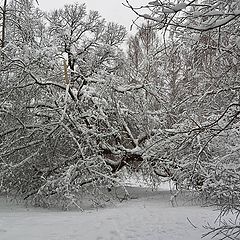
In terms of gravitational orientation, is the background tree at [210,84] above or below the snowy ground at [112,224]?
above

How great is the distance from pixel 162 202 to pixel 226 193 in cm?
358

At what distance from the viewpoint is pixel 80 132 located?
9000 millimetres

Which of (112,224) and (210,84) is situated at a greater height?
(210,84)

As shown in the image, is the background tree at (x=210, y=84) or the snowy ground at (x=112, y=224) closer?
the background tree at (x=210, y=84)

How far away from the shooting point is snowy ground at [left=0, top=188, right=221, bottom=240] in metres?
5.45

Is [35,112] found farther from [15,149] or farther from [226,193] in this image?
[226,193]

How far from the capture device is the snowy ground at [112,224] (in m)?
5.45

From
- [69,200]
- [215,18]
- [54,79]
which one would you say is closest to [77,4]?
[54,79]

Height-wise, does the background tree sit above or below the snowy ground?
above

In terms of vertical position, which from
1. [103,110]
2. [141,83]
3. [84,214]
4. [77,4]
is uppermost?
[77,4]

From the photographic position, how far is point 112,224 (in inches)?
245

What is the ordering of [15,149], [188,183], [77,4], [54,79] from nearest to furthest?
[188,183] → [15,149] → [54,79] → [77,4]

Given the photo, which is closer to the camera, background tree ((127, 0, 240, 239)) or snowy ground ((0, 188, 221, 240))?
background tree ((127, 0, 240, 239))

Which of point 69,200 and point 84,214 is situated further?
point 69,200
